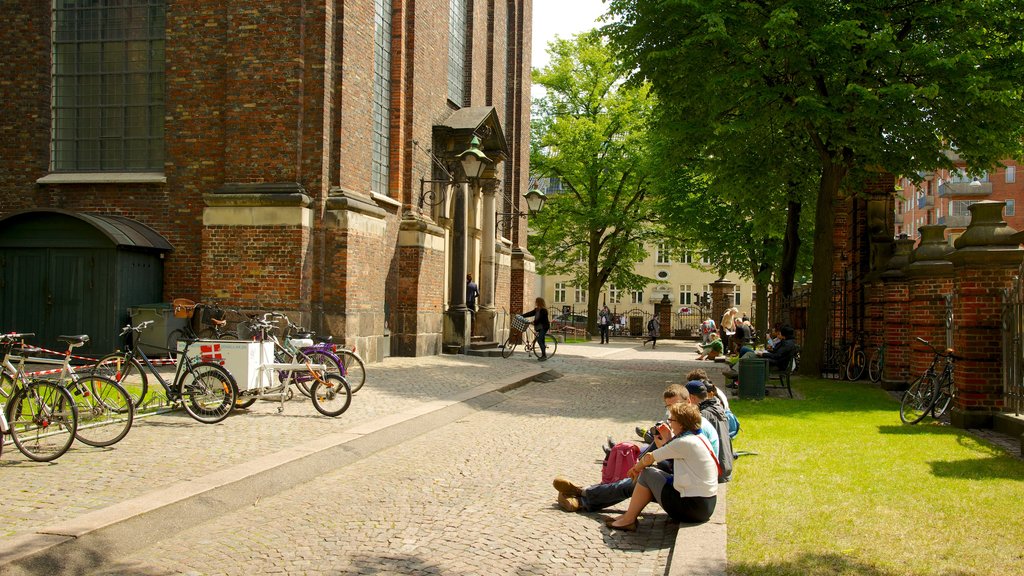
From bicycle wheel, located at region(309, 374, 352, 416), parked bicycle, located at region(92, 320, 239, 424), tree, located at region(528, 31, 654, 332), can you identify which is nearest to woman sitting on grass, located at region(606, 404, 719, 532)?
bicycle wheel, located at region(309, 374, 352, 416)

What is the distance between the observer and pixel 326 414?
34.4 feet

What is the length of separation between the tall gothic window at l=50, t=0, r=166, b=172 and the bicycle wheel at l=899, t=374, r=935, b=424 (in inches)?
525

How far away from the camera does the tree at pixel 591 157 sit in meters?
37.8

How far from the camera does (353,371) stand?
14047 mm

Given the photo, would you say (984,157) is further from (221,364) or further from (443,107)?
(221,364)

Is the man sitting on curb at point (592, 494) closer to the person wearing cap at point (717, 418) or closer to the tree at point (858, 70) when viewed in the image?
the person wearing cap at point (717, 418)

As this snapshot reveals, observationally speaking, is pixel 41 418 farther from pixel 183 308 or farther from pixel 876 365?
pixel 876 365

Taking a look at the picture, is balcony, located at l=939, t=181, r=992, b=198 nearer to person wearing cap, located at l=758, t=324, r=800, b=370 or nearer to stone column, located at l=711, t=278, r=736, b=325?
stone column, located at l=711, t=278, r=736, b=325

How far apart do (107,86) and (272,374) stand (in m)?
9.06

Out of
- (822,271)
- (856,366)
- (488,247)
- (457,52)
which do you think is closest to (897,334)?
(822,271)

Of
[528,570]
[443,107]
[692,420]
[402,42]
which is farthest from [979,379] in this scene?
[443,107]

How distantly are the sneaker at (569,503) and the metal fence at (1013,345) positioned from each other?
5681 mm

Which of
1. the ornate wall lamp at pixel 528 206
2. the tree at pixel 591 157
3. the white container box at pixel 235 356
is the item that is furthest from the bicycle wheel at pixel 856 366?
the tree at pixel 591 157

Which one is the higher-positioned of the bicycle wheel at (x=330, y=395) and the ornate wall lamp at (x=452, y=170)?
the ornate wall lamp at (x=452, y=170)
